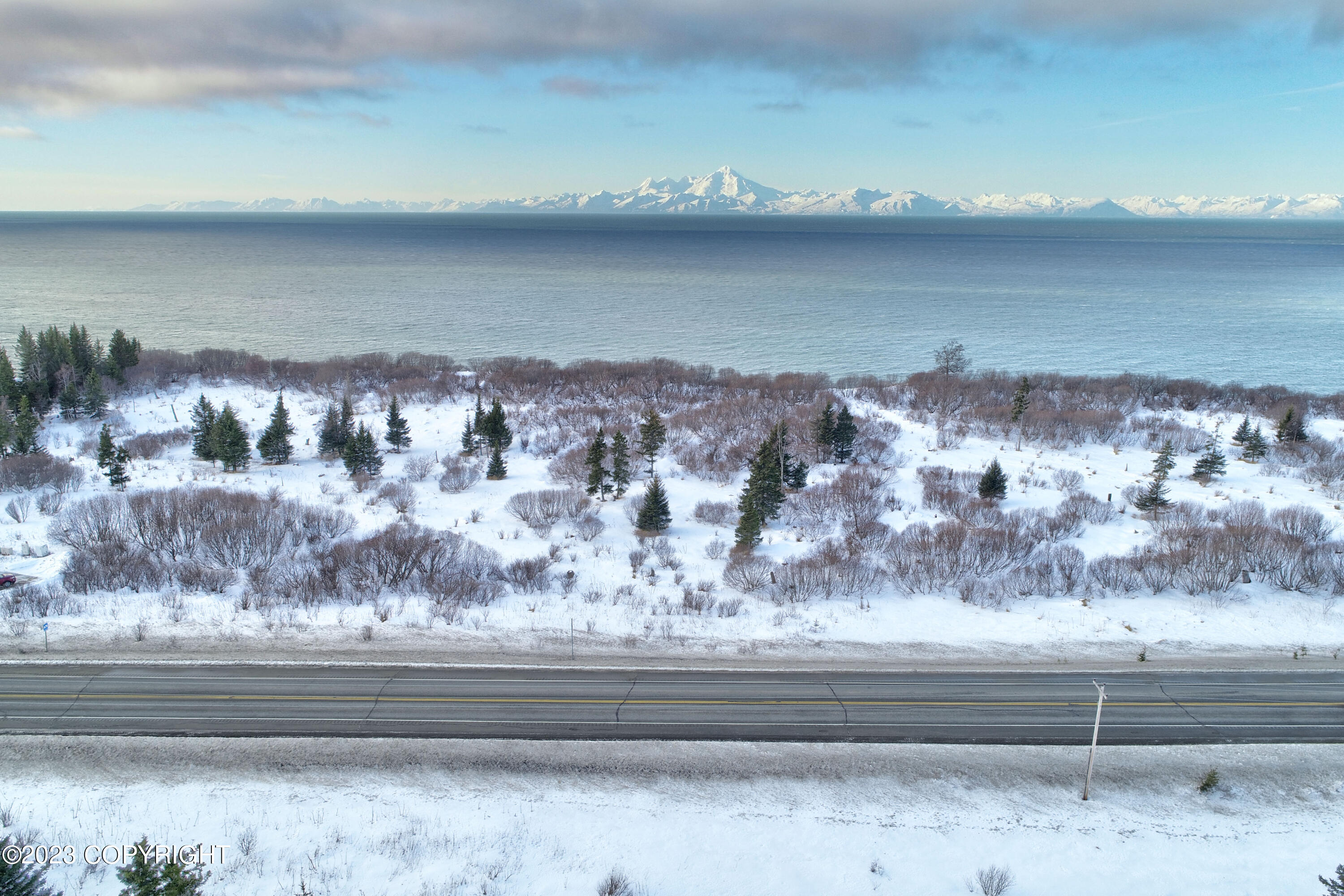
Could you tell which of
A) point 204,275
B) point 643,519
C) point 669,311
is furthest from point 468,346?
point 204,275

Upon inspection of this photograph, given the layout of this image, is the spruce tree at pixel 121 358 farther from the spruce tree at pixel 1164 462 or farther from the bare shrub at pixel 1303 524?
the bare shrub at pixel 1303 524

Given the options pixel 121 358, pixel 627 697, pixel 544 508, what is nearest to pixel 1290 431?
pixel 544 508

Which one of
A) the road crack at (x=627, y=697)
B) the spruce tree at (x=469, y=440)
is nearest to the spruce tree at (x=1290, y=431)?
the road crack at (x=627, y=697)

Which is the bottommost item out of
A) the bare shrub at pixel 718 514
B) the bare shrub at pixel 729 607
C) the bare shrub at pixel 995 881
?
the bare shrub at pixel 995 881

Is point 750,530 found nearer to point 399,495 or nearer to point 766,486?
point 766,486

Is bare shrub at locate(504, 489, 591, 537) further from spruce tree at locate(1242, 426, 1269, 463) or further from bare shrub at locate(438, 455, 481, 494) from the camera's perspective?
spruce tree at locate(1242, 426, 1269, 463)

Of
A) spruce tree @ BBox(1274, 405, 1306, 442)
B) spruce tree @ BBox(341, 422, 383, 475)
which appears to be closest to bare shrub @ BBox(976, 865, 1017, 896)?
spruce tree @ BBox(341, 422, 383, 475)
